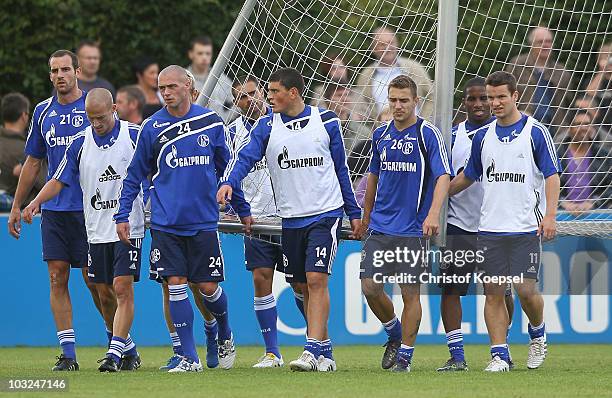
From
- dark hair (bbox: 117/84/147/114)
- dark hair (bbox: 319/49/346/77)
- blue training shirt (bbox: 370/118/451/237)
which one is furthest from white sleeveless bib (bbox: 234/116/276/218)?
dark hair (bbox: 117/84/147/114)

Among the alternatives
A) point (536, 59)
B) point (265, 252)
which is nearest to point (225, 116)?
point (265, 252)

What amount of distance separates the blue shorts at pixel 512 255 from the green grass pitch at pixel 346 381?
766 millimetres

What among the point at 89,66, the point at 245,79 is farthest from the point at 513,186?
the point at 89,66

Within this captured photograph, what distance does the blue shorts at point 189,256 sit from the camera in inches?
440

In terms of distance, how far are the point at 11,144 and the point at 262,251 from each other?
4.84 m

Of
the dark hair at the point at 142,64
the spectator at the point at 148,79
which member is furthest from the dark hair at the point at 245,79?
the dark hair at the point at 142,64

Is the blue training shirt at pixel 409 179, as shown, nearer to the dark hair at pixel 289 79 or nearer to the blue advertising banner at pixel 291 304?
the dark hair at pixel 289 79

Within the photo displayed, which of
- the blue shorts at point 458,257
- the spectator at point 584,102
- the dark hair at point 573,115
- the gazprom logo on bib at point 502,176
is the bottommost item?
the blue shorts at point 458,257

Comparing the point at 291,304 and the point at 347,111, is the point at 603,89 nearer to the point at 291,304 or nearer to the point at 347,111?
the point at 347,111

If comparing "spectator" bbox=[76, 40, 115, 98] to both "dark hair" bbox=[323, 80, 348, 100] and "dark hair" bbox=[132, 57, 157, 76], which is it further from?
"dark hair" bbox=[323, 80, 348, 100]

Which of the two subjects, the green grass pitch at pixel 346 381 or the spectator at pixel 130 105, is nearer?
the green grass pitch at pixel 346 381

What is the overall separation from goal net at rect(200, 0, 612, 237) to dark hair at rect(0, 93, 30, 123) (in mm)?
3897

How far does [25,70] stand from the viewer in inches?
755

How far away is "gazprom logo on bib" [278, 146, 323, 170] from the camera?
36.7ft
